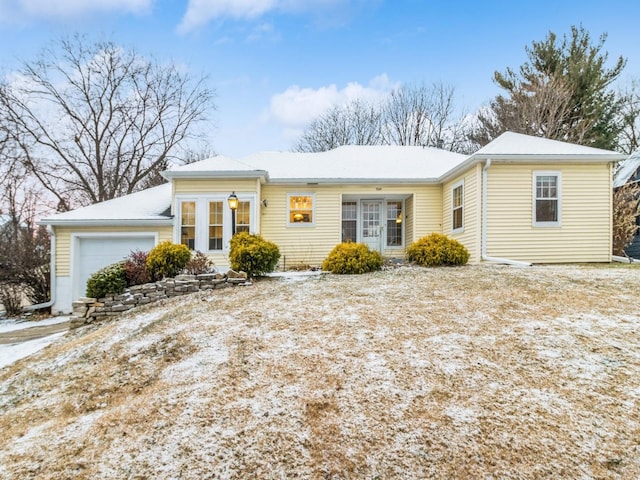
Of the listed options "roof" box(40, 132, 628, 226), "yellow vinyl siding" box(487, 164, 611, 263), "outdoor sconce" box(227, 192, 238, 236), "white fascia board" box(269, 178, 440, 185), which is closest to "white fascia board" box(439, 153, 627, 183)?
"roof" box(40, 132, 628, 226)

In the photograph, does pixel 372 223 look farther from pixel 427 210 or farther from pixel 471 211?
pixel 471 211

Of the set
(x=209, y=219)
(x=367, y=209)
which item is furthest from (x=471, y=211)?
(x=209, y=219)

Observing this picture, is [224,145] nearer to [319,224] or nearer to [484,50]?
[319,224]

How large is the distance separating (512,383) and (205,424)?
2404 millimetres

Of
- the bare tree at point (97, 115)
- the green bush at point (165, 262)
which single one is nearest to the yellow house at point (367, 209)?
the green bush at point (165, 262)

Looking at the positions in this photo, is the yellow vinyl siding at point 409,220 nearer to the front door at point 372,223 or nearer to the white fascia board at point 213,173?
the front door at point 372,223

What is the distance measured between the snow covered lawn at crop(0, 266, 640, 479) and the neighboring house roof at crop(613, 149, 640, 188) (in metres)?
12.0

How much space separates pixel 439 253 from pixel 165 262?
6337 mm

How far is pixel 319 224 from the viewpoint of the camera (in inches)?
433

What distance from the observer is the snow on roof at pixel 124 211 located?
10211mm

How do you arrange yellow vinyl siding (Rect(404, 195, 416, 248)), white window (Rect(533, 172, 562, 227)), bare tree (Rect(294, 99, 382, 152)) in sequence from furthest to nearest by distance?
bare tree (Rect(294, 99, 382, 152)), yellow vinyl siding (Rect(404, 195, 416, 248)), white window (Rect(533, 172, 562, 227))

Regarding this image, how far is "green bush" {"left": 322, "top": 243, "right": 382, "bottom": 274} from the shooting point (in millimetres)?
8179

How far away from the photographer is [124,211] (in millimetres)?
10805

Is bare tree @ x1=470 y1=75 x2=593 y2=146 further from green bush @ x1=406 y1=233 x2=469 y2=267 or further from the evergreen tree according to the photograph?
green bush @ x1=406 y1=233 x2=469 y2=267
